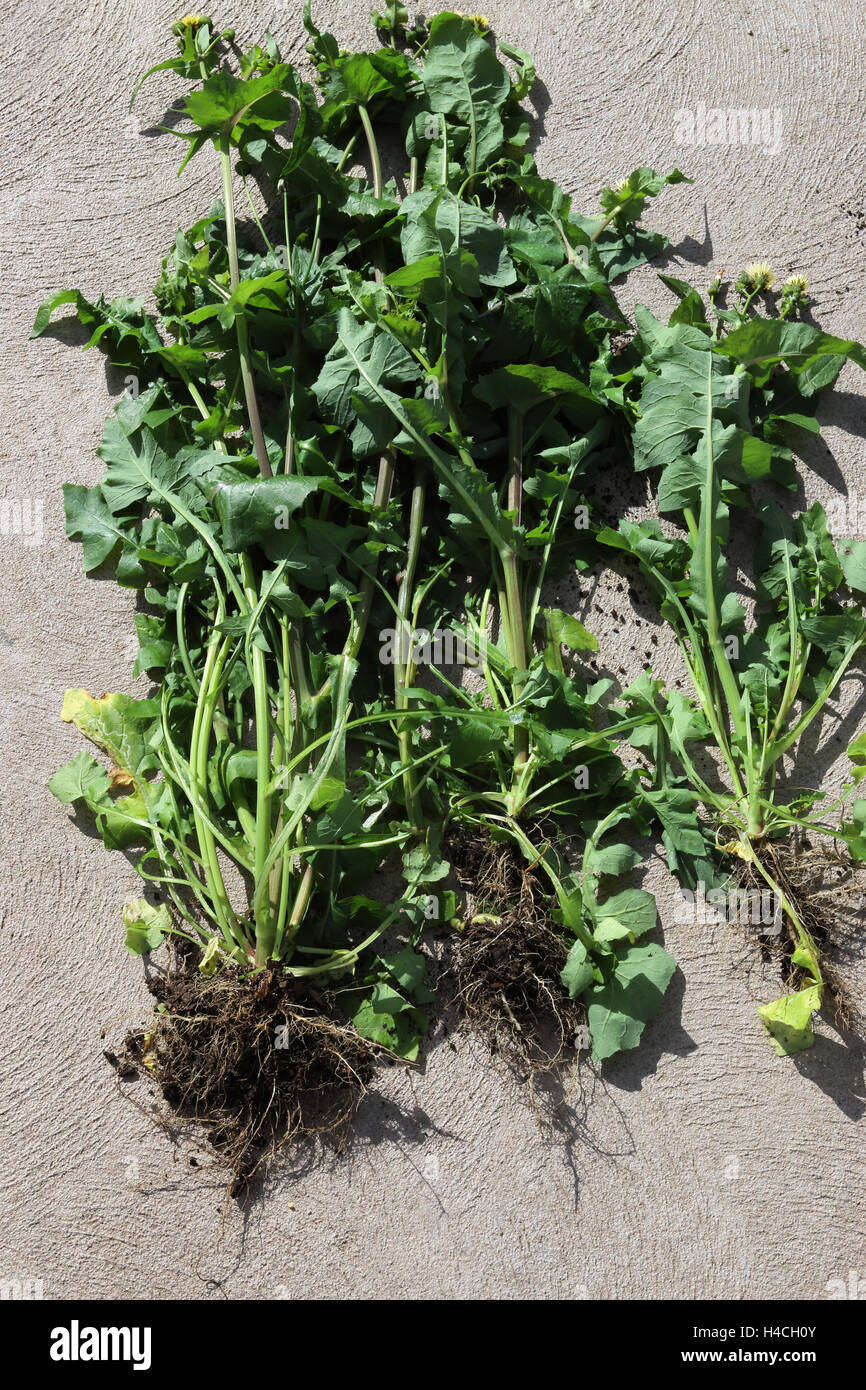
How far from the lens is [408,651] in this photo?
1626mm

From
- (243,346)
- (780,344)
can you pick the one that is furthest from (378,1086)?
(780,344)

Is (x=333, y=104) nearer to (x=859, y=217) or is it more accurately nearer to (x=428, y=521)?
(x=428, y=521)

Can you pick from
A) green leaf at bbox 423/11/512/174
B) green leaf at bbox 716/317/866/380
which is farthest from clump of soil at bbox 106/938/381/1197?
green leaf at bbox 423/11/512/174

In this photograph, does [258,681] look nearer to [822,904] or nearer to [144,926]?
[144,926]

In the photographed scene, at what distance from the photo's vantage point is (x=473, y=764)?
1.67m

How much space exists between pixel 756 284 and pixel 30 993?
193 centimetres

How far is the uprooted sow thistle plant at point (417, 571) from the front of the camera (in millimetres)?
1577

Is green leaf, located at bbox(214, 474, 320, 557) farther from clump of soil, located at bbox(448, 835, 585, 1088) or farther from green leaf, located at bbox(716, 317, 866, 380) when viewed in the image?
green leaf, located at bbox(716, 317, 866, 380)

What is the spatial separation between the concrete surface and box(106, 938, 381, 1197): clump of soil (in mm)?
78

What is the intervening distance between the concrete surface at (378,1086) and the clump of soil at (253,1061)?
0.26 ft

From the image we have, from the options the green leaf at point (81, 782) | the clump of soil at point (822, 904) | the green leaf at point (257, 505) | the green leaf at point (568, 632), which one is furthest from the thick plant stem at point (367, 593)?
the clump of soil at point (822, 904)

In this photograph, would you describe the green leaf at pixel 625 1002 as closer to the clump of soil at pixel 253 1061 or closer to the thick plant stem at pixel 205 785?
the clump of soil at pixel 253 1061

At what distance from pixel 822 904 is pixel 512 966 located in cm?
59

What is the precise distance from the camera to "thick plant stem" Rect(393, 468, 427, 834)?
62.4 inches
